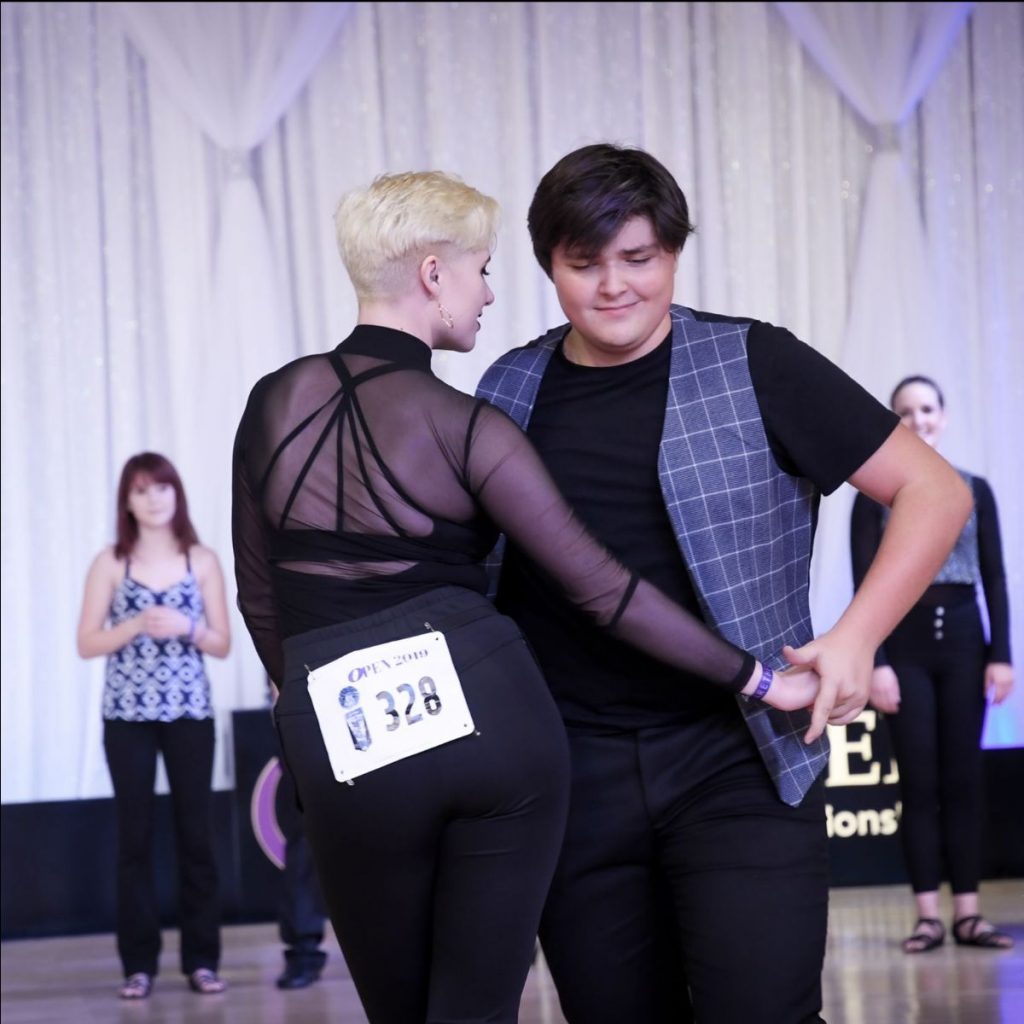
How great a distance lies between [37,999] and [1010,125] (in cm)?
506

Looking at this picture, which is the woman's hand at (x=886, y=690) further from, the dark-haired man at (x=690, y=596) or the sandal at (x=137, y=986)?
the dark-haired man at (x=690, y=596)

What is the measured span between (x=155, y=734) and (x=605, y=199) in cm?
324

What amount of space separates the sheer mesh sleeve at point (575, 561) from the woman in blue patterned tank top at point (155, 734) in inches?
122

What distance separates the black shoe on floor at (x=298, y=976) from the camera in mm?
4582

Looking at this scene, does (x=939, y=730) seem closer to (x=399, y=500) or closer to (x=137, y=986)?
(x=137, y=986)

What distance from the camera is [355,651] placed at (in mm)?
1733

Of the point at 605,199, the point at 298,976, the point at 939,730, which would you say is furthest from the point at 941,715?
the point at 605,199

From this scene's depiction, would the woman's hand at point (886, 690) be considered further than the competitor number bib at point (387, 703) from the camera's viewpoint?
Yes

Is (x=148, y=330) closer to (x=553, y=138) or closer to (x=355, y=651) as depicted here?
(x=553, y=138)

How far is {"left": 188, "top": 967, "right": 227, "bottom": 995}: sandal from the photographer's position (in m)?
4.57

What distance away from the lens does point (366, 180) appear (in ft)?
22.3

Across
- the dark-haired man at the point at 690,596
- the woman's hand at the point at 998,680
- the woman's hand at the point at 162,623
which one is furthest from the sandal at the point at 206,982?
the dark-haired man at the point at 690,596

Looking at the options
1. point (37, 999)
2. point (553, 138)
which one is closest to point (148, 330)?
point (553, 138)

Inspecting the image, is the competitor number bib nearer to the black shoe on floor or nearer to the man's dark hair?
the man's dark hair
